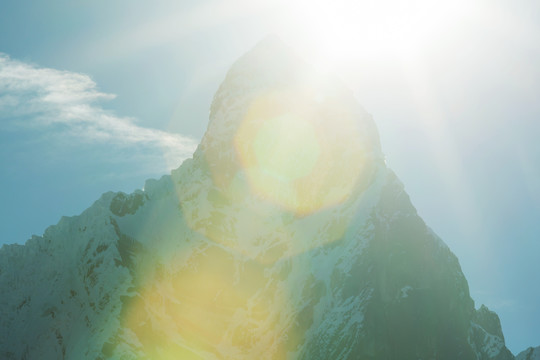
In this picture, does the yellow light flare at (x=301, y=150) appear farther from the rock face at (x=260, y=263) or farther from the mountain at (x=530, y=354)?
the mountain at (x=530, y=354)

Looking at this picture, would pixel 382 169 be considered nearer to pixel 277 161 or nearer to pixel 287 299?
pixel 277 161

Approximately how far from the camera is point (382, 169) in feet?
422

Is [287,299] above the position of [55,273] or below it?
below

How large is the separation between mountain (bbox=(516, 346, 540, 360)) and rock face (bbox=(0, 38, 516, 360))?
2303cm

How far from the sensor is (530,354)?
14725cm

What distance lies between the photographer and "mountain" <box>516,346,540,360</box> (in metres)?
145

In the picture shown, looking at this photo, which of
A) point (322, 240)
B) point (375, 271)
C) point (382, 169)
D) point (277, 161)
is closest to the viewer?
point (375, 271)

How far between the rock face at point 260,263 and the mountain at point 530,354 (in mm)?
23033

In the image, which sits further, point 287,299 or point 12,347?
point 12,347

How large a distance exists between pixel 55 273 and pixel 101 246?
1370 cm

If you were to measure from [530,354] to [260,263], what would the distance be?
81.5 meters

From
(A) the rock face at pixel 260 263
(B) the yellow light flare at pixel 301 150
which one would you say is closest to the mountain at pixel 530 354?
(A) the rock face at pixel 260 263

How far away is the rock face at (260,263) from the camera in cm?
10894

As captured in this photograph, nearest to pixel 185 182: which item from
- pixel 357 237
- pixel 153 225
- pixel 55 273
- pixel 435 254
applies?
pixel 153 225
